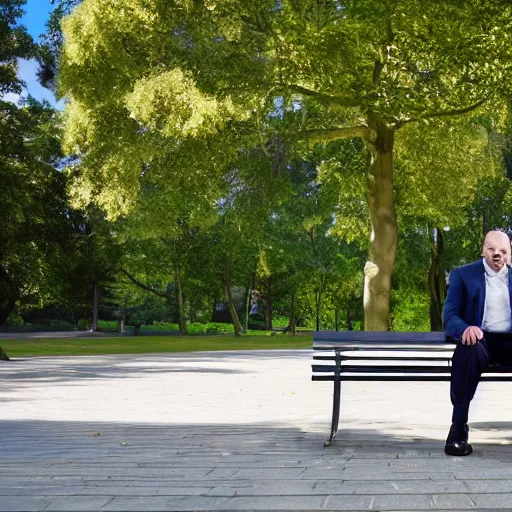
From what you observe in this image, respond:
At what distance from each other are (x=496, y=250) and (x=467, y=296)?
378 millimetres

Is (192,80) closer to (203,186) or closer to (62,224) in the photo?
(203,186)

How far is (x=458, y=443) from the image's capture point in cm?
709

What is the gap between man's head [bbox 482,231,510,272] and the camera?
7363 millimetres

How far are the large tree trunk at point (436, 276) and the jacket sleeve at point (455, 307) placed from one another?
37645 mm

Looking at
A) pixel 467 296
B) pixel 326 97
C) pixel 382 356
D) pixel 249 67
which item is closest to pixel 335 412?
pixel 382 356

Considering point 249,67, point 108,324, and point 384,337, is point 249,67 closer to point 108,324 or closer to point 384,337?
point 384,337

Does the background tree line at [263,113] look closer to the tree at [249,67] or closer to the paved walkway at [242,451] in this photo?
the tree at [249,67]

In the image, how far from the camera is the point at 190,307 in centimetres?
5888

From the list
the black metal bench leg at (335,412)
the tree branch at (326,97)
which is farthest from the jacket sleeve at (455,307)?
the tree branch at (326,97)

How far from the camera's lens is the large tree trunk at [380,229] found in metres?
24.8

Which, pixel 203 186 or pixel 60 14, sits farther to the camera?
pixel 60 14

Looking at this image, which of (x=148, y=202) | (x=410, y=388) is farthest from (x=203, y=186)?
(x=410, y=388)

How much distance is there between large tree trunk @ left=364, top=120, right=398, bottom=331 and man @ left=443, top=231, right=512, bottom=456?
17.3 m

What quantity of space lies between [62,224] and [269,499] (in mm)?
35452
